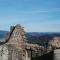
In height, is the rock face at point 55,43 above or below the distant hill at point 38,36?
below

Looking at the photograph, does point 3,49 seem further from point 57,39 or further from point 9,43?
point 57,39

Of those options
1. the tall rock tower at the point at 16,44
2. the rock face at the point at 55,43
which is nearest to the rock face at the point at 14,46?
the tall rock tower at the point at 16,44

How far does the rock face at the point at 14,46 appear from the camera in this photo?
4.94m

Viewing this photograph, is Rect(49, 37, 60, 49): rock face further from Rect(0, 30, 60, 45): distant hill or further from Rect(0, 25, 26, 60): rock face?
Rect(0, 25, 26, 60): rock face

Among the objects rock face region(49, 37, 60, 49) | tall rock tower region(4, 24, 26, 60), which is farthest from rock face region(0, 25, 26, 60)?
rock face region(49, 37, 60, 49)

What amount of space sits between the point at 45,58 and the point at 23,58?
282 mm

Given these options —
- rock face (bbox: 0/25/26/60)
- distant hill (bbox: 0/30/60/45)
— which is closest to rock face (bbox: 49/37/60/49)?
distant hill (bbox: 0/30/60/45)

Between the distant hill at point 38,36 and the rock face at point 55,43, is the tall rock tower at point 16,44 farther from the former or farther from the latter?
the rock face at point 55,43

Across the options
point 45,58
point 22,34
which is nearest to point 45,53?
point 45,58

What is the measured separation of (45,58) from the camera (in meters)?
4.96

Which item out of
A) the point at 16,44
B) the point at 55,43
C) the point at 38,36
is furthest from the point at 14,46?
the point at 55,43

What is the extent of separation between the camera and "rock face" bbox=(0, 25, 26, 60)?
4941 mm

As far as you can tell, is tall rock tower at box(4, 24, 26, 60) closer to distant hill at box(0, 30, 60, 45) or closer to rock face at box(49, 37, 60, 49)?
distant hill at box(0, 30, 60, 45)

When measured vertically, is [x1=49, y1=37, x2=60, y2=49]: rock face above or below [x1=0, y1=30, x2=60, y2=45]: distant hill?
below
